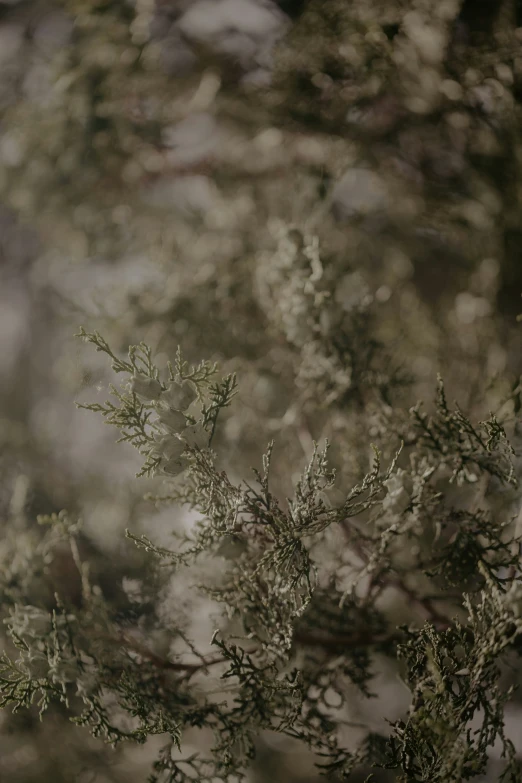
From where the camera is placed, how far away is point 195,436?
0.45 m

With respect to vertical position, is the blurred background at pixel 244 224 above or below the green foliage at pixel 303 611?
above

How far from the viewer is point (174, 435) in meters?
0.44

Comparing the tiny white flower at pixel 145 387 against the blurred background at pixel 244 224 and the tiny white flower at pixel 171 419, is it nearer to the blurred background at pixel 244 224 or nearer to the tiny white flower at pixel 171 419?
the tiny white flower at pixel 171 419

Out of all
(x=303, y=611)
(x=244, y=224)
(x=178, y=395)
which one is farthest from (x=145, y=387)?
(x=244, y=224)

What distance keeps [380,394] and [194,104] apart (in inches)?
21.7

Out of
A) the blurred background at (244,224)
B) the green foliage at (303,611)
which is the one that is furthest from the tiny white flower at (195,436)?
the blurred background at (244,224)

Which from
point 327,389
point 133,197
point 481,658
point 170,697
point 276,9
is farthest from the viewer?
point 133,197

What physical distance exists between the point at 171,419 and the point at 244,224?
0.50 m

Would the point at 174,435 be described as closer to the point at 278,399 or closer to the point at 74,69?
the point at 278,399

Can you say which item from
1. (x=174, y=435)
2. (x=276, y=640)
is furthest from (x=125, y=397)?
(x=276, y=640)

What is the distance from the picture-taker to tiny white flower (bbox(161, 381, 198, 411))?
17.4 inches

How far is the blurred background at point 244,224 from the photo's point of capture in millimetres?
688

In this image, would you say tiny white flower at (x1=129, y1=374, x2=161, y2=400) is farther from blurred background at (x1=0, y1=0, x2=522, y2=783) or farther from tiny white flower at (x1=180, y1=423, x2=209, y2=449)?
blurred background at (x1=0, y1=0, x2=522, y2=783)

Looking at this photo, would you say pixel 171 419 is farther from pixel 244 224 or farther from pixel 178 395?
pixel 244 224
